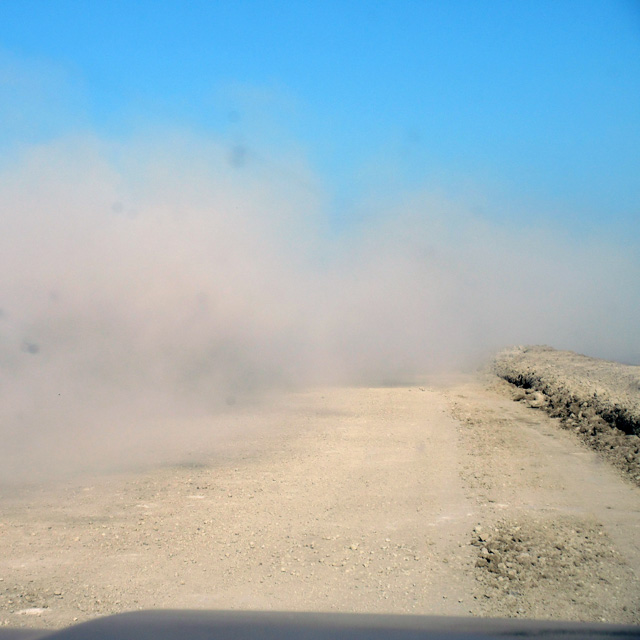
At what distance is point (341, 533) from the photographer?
605cm

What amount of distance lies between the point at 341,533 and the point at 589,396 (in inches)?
287

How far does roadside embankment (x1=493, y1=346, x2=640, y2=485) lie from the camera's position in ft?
29.2

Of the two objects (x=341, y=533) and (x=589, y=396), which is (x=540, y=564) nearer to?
(x=341, y=533)

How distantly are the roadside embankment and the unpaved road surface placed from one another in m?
0.43

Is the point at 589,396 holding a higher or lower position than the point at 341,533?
higher

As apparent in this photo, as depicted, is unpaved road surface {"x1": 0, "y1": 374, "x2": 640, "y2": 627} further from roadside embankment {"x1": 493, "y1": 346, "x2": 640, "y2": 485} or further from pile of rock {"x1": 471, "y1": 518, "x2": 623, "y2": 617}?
roadside embankment {"x1": 493, "y1": 346, "x2": 640, "y2": 485}

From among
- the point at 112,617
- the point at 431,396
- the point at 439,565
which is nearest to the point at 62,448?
the point at 112,617

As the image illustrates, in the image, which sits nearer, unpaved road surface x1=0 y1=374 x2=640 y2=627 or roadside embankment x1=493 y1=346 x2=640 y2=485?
unpaved road surface x1=0 y1=374 x2=640 y2=627

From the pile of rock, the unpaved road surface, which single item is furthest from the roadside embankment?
the pile of rock

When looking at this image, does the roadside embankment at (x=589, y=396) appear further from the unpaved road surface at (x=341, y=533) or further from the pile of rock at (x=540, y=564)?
the pile of rock at (x=540, y=564)

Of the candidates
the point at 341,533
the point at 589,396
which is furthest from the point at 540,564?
the point at 589,396

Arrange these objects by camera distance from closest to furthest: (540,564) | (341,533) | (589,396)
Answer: (540,564) < (341,533) < (589,396)

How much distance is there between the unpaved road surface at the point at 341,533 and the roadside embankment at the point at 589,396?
43 cm

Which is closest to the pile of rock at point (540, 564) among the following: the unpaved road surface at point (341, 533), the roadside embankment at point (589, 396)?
the unpaved road surface at point (341, 533)
